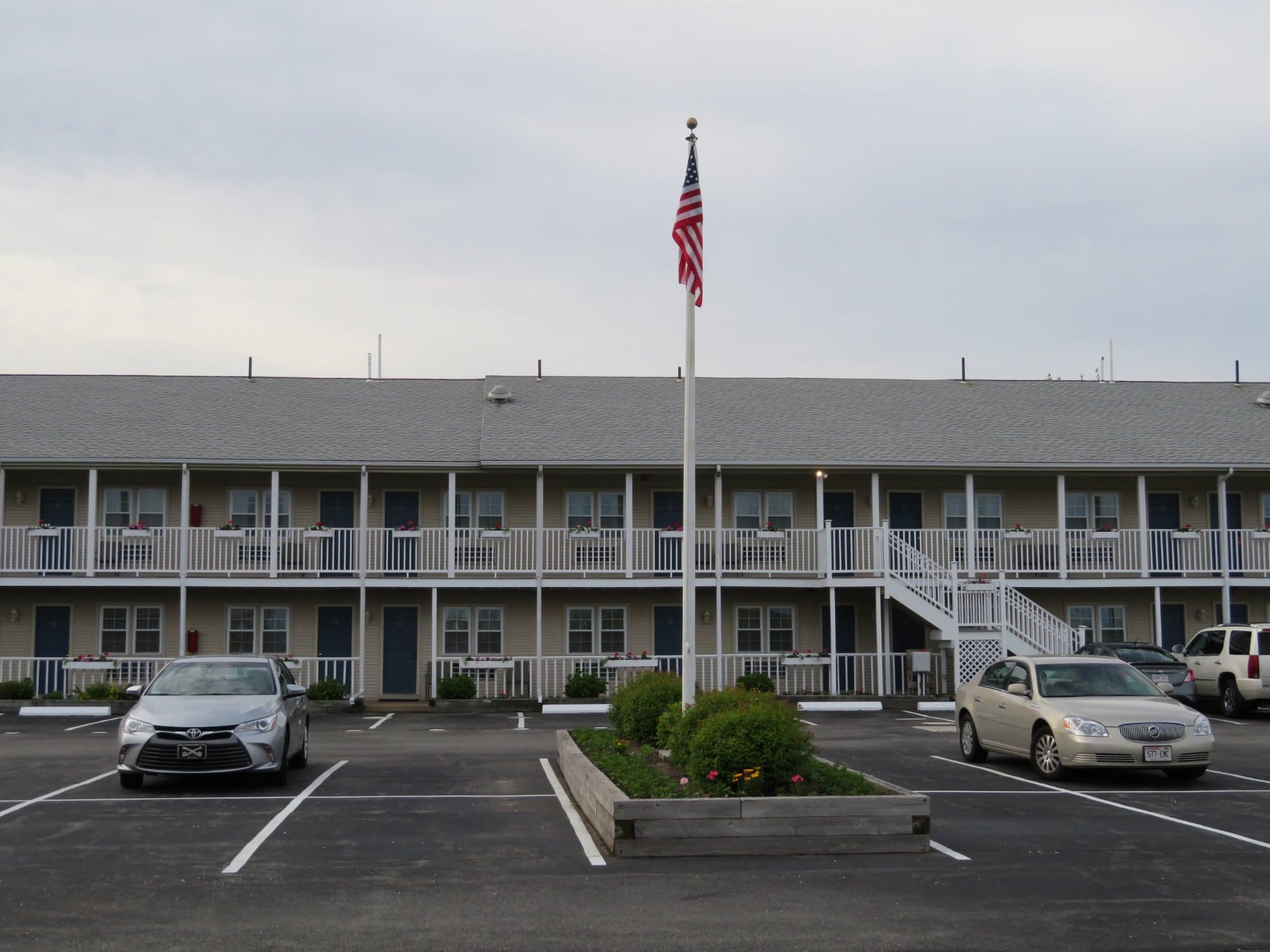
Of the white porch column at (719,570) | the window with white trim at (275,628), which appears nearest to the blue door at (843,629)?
the white porch column at (719,570)

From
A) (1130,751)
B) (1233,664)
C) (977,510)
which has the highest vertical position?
(977,510)

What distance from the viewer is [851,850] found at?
10062mm

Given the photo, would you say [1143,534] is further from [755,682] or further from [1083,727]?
[1083,727]

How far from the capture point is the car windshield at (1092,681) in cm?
1512

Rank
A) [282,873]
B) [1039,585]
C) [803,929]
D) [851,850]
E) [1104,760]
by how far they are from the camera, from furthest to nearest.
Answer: [1039,585] → [1104,760] → [851,850] → [282,873] → [803,929]

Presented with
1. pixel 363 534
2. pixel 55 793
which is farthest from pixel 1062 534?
pixel 55 793

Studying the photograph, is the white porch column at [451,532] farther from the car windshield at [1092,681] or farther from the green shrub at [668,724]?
the car windshield at [1092,681]

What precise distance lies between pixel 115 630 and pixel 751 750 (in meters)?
21.7

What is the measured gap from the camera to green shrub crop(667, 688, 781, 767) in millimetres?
11609

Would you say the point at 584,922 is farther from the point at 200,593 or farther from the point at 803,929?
the point at 200,593

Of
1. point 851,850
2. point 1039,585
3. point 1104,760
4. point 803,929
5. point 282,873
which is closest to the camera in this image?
point 803,929

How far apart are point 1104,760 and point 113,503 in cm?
2257

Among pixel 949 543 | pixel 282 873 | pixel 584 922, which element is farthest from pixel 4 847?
pixel 949 543

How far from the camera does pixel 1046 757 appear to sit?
47.6 ft
